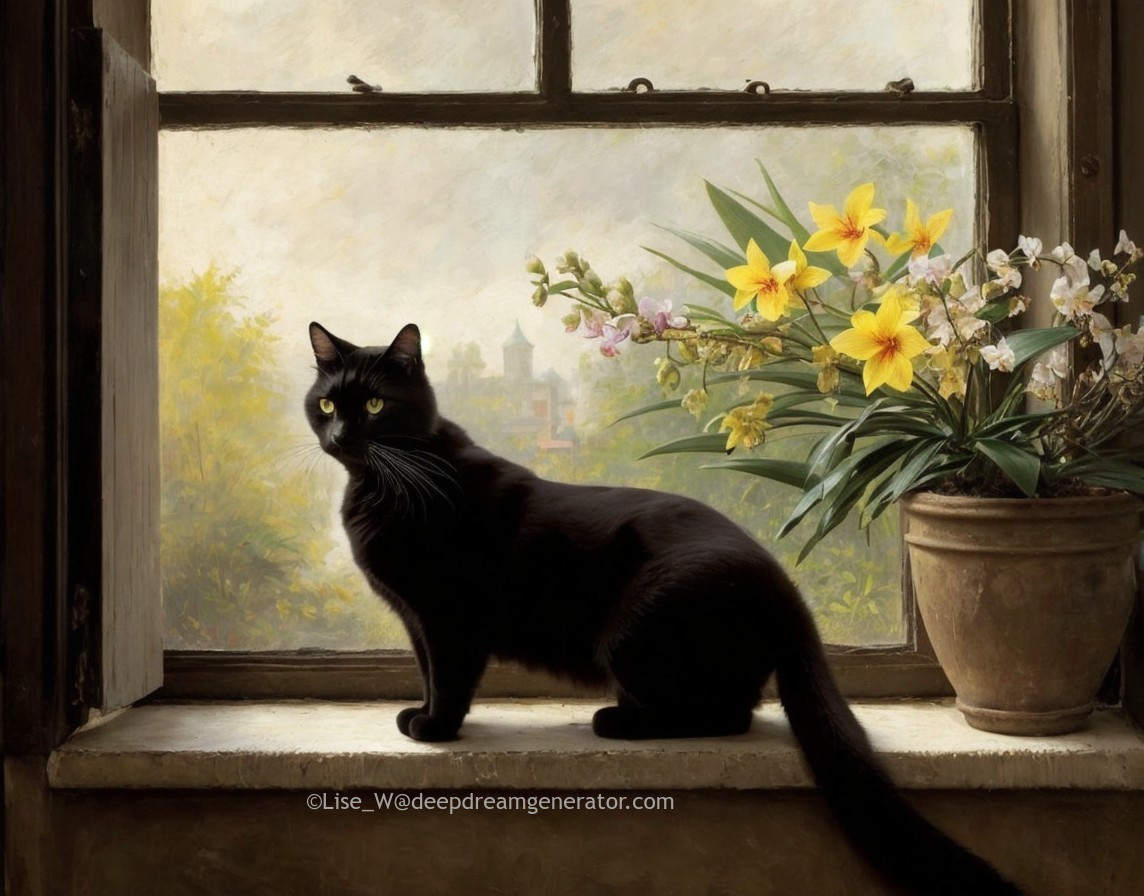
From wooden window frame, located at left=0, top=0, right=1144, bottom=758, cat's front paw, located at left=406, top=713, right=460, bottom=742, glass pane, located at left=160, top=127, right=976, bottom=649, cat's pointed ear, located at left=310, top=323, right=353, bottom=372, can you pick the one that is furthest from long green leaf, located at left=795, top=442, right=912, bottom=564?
cat's pointed ear, located at left=310, top=323, right=353, bottom=372

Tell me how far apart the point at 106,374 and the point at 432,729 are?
586 mm

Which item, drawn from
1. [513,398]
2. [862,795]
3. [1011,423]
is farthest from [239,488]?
[1011,423]

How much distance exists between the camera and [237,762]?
1.25m

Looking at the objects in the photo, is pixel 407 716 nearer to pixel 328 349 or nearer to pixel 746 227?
pixel 328 349

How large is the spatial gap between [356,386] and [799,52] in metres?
0.75

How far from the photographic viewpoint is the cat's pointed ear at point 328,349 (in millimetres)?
1346

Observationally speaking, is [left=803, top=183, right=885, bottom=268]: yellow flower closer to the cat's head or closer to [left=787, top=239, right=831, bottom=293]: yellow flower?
[left=787, top=239, right=831, bottom=293]: yellow flower

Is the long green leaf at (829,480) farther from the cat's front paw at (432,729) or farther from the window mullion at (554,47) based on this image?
the window mullion at (554,47)

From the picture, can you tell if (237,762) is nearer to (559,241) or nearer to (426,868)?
(426,868)

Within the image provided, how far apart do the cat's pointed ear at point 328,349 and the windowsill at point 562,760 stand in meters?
0.46

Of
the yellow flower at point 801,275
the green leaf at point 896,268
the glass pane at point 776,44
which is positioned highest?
the glass pane at point 776,44

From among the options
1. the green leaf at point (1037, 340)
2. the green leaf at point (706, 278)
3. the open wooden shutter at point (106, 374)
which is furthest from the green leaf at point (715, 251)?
the open wooden shutter at point (106, 374)

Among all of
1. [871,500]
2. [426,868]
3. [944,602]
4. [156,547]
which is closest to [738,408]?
[871,500]

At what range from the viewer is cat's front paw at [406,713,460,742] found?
4.17 feet
